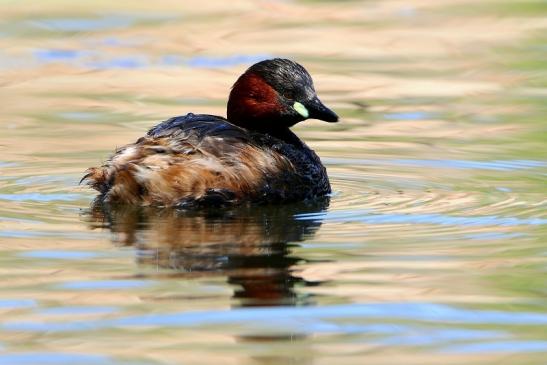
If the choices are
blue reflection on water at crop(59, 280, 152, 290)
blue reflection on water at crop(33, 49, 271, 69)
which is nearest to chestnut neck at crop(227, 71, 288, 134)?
blue reflection on water at crop(59, 280, 152, 290)

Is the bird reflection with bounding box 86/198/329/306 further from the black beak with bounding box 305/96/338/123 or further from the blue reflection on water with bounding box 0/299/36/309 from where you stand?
the blue reflection on water with bounding box 0/299/36/309

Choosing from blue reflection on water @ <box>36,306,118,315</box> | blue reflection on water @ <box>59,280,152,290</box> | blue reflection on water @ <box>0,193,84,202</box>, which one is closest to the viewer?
blue reflection on water @ <box>36,306,118,315</box>

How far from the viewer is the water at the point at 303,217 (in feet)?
18.6

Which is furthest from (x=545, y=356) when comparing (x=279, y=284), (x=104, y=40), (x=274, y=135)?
(x=104, y=40)

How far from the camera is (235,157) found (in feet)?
27.3

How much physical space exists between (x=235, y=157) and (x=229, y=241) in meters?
1.04

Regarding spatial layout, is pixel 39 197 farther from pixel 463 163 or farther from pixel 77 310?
pixel 463 163

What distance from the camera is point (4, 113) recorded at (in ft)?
40.8

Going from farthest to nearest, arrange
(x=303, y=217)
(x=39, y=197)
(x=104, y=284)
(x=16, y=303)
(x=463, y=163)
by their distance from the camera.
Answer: (x=463, y=163), (x=39, y=197), (x=303, y=217), (x=104, y=284), (x=16, y=303)

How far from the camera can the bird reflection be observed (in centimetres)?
646

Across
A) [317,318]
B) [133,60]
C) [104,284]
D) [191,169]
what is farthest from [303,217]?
[133,60]

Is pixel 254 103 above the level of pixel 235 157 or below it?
above

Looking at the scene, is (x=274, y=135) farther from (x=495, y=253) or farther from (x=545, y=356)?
(x=545, y=356)

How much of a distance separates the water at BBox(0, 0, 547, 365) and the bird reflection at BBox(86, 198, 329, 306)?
20 millimetres
